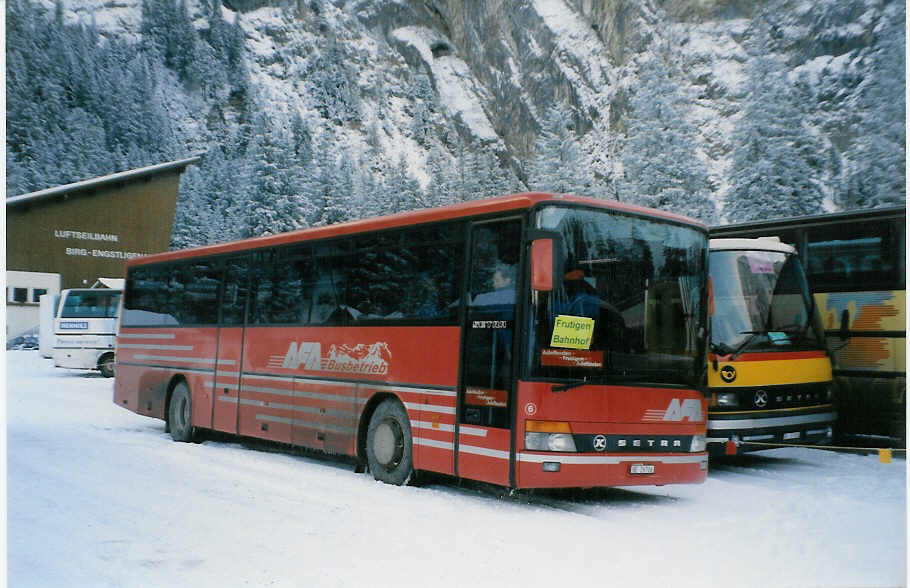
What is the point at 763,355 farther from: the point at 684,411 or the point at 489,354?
the point at 489,354


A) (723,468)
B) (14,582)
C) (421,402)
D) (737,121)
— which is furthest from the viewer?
(737,121)

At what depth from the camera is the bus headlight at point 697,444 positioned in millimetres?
8617

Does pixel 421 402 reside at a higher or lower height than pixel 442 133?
lower

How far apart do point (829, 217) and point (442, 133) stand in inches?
408

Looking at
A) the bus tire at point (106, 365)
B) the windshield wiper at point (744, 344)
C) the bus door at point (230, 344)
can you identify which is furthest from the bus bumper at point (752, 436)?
the bus tire at point (106, 365)

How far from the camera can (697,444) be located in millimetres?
8664

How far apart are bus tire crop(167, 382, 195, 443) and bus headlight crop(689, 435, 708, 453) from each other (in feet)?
23.3

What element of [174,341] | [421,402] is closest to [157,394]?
[174,341]

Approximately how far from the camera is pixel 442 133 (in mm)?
20969

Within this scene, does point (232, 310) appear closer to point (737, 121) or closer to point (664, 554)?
point (664, 554)

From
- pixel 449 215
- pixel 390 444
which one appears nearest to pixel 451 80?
pixel 449 215

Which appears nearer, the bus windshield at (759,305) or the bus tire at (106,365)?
the bus windshield at (759,305)

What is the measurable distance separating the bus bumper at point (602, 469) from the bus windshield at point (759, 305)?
241 cm

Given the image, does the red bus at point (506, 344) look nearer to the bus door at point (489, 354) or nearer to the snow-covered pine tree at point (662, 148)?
the bus door at point (489, 354)
